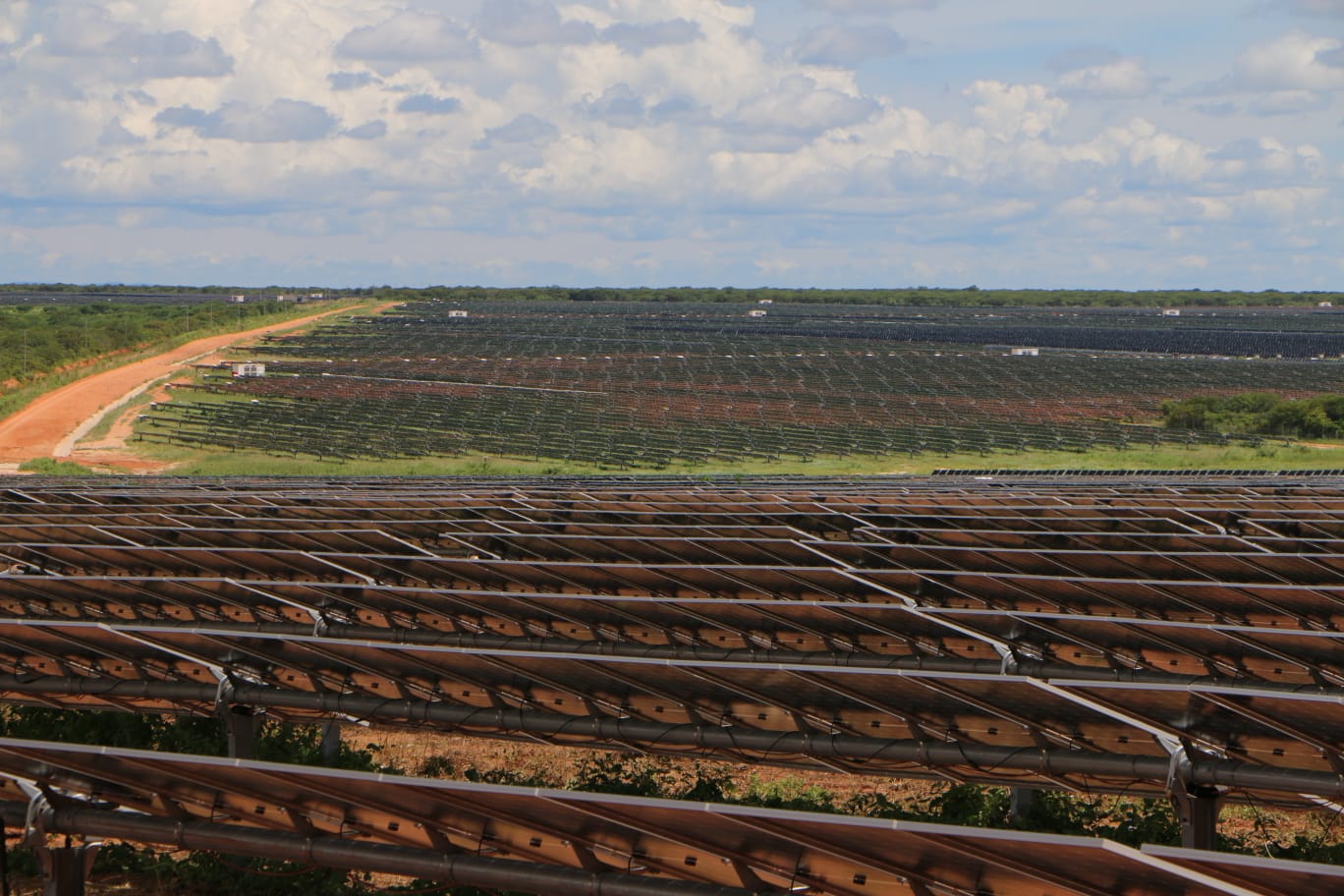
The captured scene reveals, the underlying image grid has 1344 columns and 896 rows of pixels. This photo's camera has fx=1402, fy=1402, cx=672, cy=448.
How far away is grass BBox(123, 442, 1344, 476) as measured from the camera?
6088 cm

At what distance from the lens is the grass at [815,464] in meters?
60.9

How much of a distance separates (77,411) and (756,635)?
237 ft

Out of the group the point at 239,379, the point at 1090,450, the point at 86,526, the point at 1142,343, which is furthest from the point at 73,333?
the point at 1142,343

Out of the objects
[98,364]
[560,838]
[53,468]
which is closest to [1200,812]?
[560,838]

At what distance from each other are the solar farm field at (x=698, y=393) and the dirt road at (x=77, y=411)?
3711mm

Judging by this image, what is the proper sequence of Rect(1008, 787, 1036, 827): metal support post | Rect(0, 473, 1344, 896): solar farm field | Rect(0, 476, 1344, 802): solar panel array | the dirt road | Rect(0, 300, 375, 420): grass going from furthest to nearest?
Rect(0, 300, 375, 420): grass, the dirt road, Rect(1008, 787, 1036, 827): metal support post, Rect(0, 476, 1344, 802): solar panel array, Rect(0, 473, 1344, 896): solar farm field

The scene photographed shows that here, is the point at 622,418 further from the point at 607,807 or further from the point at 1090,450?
the point at 607,807

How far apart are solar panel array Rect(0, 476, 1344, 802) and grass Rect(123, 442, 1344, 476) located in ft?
126

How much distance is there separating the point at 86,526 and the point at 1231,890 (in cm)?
1806

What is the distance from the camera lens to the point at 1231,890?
5867 millimetres

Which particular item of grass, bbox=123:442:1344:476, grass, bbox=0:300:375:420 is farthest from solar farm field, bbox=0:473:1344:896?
grass, bbox=0:300:375:420

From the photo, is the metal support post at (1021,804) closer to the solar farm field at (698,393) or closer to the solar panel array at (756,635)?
the solar panel array at (756,635)

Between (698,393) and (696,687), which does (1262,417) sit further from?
(696,687)

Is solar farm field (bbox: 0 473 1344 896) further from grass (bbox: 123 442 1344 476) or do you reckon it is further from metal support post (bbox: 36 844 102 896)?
grass (bbox: 123 442 1344 476)
